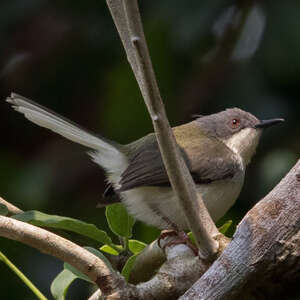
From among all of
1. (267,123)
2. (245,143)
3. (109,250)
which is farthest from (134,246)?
(245,143)

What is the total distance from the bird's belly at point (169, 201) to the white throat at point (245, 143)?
47 centimetres

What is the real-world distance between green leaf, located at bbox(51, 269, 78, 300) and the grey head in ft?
6.02

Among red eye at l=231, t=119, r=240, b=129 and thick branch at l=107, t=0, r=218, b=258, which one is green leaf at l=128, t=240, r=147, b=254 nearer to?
thick branch at l=107, t=0, r=218, b=258

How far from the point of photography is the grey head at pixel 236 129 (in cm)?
390

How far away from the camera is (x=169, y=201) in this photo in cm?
327

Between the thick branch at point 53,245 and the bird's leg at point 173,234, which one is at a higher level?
the thick branch at point 53,245

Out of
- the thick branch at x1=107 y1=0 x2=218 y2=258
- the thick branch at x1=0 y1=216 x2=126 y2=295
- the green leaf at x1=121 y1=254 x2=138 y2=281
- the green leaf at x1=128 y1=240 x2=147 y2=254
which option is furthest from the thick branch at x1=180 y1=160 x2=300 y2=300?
the green leaf at x1=128 y1=240 x2=147 y2=254

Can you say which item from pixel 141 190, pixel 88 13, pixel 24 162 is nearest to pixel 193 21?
pixel 88 13

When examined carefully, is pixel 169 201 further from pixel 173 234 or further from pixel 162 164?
pixel 173 234

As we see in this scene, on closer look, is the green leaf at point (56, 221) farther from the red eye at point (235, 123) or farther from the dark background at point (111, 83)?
the red eye at point (235, 123)

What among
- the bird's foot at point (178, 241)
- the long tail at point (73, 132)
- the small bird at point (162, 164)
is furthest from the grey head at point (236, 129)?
the bird's foot at point (178, 241)

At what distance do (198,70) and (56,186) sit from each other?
42.9 inches

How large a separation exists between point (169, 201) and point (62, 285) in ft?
3.78

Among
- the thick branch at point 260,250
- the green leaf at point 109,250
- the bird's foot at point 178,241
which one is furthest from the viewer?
the green leaf at point 109,250
